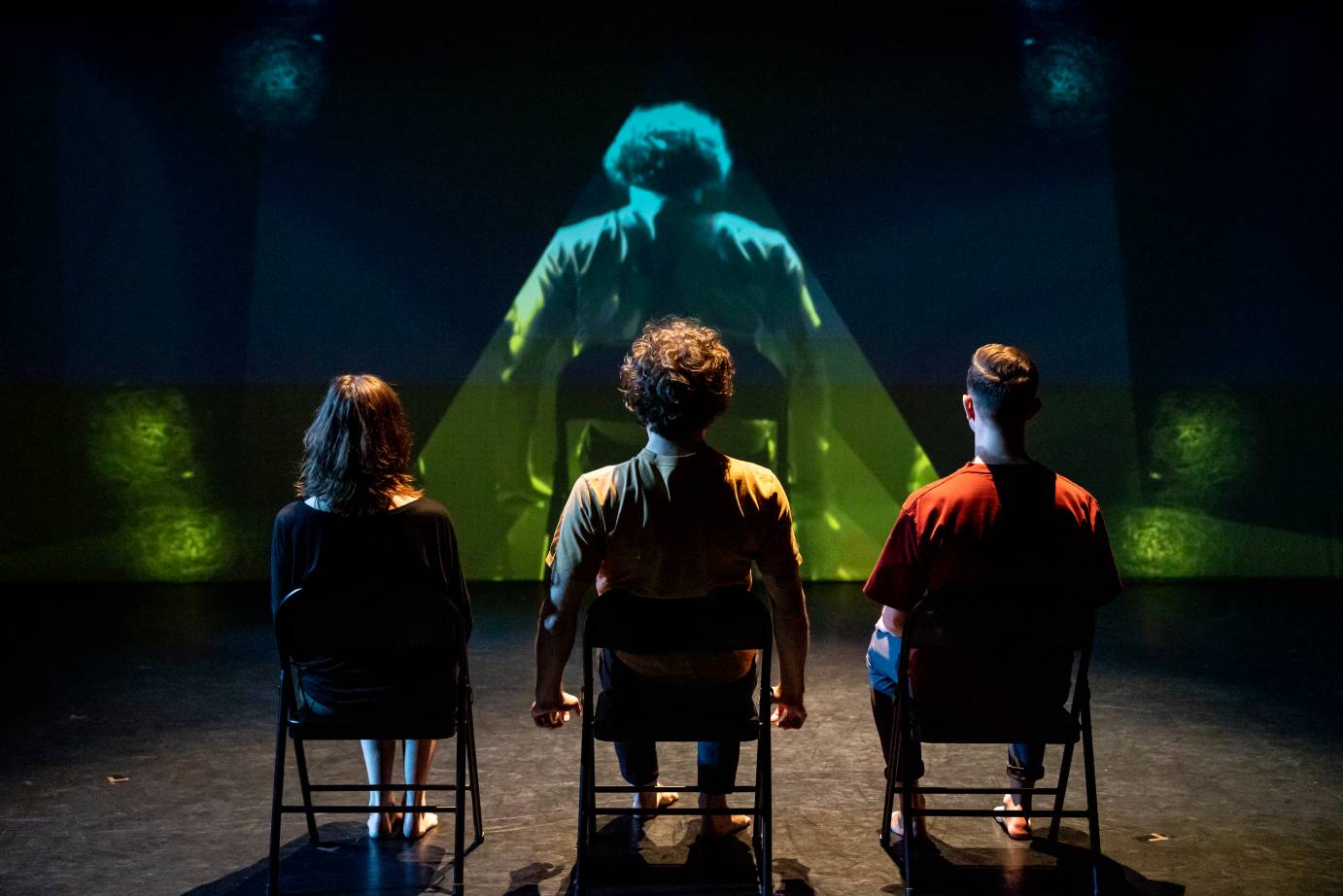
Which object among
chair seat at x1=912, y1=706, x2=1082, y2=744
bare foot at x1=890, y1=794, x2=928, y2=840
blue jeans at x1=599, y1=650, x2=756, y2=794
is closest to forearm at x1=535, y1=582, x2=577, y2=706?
blue jeans at x1=599, y1=650, x2=756, y2=794

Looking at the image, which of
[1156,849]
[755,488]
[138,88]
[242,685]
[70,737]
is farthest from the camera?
[138,88]

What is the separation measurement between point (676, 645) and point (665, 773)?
116 centimetres

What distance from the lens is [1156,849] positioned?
3.00 meters

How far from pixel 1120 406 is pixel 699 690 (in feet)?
15.7

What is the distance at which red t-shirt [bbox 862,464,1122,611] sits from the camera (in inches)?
107

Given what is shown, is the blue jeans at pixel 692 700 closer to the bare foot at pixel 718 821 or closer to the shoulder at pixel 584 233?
the bare foot at pixel 718 821

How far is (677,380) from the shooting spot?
2576mm

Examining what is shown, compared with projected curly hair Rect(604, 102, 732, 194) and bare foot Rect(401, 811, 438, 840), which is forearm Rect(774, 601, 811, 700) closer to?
bare foot Rect(401, 811, 438, 840)

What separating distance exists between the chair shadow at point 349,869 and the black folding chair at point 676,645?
0.43 m

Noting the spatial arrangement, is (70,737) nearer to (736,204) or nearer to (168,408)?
(168,408)

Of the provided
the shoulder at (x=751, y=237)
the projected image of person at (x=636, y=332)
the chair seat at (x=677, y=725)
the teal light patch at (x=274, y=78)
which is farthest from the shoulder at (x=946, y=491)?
the teal light patch at (x=274, y=78)

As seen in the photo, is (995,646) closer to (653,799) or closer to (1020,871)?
(1020,871)

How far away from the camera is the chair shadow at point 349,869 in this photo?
2.76 metres

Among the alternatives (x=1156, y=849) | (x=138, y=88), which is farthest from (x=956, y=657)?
(x=138, y=88)
